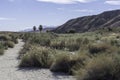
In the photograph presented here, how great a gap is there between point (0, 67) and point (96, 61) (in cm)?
768

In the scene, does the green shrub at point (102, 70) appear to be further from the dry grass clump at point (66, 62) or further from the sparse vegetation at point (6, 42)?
the sparse vegetation at point (6, 42)

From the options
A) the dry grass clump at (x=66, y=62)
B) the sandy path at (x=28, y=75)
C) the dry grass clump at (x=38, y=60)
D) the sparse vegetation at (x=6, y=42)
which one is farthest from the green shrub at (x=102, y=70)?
the sparse vegetation at (x=6, y=42)

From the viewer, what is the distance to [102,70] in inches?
562

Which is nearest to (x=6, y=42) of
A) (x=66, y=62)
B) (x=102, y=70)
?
(x=66, y=62)

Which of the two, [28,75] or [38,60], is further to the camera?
[38,60]

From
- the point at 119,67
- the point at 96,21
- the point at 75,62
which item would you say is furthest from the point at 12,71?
the point at 96,21

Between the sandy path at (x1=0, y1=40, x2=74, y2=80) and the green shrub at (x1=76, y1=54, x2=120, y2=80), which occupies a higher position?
the green shrub at (x1=76, y1=54, x2=120, y2=80)

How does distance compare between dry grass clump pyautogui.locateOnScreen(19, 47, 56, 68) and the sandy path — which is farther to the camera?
dry grass clump pyautogui.locateOnScreen(19, 47, 56, 68)

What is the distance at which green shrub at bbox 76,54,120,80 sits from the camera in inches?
552

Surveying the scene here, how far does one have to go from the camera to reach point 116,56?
49.2 ft

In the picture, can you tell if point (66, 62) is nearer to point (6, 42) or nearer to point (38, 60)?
point (38, 60)

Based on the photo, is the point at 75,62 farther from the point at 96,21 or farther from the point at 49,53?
the point at 96,21

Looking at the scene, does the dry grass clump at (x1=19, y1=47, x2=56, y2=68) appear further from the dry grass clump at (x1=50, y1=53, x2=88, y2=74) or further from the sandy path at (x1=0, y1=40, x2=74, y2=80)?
the dry grass clump at (x1=50, y1=53, x2=88, y2=74)

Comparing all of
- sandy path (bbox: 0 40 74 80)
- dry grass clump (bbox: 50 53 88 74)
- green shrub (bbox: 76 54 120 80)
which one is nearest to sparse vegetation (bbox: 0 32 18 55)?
sandy path (bbox: 0 40 74 80)
